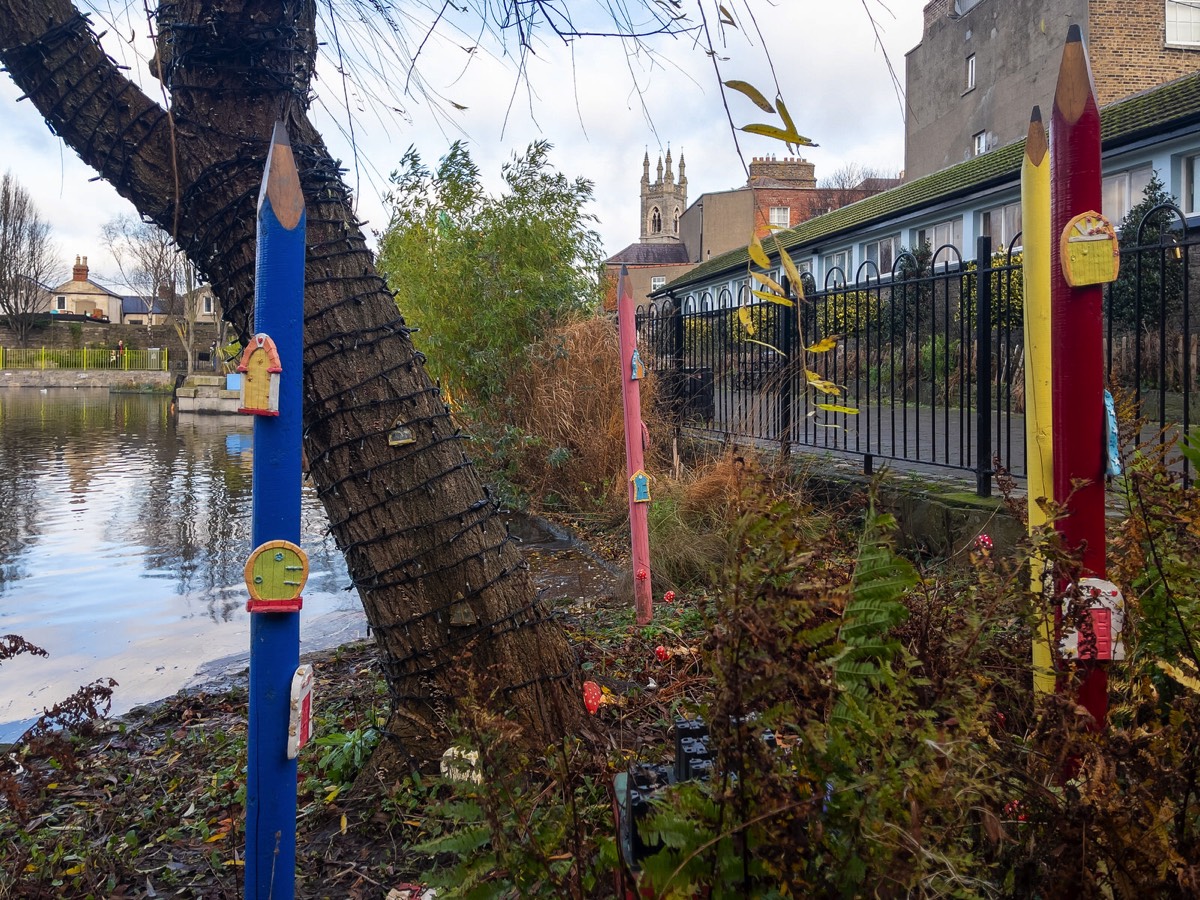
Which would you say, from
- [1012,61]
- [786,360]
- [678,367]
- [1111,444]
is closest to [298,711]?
[1111,444]

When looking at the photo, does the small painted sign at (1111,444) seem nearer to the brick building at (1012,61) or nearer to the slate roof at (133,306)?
the brick building at (1012,61)

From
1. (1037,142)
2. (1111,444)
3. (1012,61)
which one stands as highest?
(1012,61)

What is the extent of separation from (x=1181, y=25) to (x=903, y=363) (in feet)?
81.9

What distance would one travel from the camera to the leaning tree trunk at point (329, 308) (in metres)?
2.60

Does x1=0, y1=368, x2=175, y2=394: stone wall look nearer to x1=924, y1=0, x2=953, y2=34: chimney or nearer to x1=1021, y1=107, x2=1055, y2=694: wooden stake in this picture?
x1=924, y1=0, x2=953, y2=34: chimney

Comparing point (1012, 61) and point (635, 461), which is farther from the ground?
point (1012, 61)

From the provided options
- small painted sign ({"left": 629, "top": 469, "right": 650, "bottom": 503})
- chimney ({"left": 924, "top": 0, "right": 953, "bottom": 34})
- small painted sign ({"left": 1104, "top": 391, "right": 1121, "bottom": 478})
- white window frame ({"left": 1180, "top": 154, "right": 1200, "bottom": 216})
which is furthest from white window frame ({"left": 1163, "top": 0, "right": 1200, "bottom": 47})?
small painted sign ({"left": 1104, "top": 391, "right": 1121, "bottom": 478})

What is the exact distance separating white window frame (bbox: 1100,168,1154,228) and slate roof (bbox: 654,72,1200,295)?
90 cm

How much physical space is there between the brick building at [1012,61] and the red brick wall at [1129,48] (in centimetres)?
3

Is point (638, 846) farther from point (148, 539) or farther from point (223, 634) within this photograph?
point (148, 539)

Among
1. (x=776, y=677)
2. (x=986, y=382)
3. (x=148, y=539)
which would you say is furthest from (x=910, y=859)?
(x=148, y=539)

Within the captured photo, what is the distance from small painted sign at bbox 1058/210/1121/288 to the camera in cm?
170

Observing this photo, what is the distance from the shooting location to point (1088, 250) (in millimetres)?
1708

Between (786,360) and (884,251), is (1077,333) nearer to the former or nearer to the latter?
(786,360)
